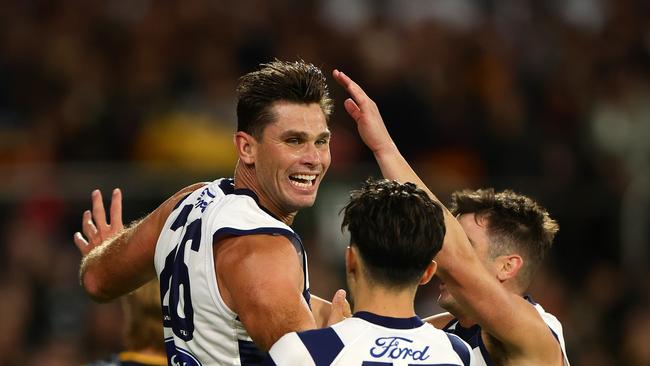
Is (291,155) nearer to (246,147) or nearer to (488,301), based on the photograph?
(246,147)

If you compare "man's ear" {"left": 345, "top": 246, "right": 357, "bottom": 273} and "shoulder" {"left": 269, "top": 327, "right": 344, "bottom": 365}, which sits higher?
"man's ear" {"left": 345, "top": 246, "right": 357, "bottom": 273}

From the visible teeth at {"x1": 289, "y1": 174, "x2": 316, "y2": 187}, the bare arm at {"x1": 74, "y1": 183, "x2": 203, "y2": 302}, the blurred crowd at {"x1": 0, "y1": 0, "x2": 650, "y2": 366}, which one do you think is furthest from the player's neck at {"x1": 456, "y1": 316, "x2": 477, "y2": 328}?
the blurred crowd at {"x1": 0, "y1": 0, "x2": 650, "y2": 366}

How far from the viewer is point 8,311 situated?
10.1 metres

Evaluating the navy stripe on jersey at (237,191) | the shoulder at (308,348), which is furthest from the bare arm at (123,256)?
the shoulder at (308,348)

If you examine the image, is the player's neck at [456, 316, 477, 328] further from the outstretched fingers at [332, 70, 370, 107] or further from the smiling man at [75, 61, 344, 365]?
the outstretched fingers at [332, 70, 370, 107]

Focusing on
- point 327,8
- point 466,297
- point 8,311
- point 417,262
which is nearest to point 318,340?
point 417,262

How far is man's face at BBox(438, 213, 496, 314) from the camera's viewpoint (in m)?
5.14

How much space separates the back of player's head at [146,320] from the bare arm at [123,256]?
0.42 m

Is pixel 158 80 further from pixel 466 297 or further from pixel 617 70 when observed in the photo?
pixel 466 297

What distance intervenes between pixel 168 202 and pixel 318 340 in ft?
4.43

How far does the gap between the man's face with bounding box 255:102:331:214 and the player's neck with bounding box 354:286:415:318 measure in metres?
0.74

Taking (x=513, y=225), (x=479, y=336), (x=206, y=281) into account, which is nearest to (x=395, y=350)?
(x=206, y=281)

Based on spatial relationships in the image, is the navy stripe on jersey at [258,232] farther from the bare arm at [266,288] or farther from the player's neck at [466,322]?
the player's neck at [466,322]

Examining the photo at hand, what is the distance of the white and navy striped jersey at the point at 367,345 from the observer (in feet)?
13.4
